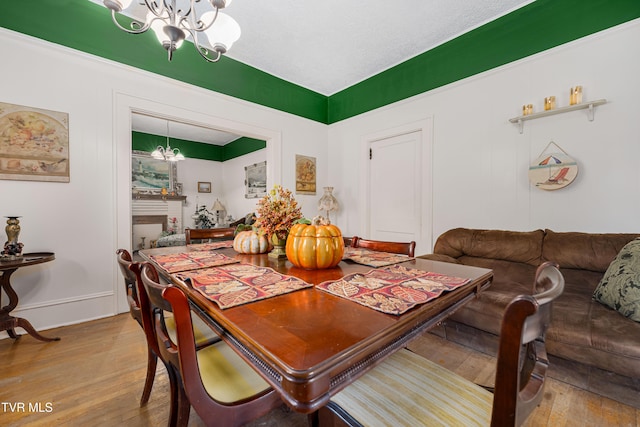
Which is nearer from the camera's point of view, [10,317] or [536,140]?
[10,317]

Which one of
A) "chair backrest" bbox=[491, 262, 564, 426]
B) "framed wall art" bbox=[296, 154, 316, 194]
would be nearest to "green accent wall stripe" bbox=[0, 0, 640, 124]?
"framed wall art" bbox=[296, 154, 316, 194]

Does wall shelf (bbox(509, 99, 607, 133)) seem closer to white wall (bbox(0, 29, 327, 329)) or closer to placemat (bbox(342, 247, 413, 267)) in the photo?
placemat (bbox(342, 247, 413, 267))

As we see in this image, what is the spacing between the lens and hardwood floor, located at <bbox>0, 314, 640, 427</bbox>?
1.27m

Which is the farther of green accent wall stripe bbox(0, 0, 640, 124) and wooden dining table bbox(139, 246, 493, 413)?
green accent wall stripe bbox(0, 0, 640, 124)

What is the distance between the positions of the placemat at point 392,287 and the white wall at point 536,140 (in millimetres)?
2049

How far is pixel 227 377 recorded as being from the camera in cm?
90

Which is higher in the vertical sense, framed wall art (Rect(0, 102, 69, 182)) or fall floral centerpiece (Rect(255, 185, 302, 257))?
framed wall art (Rect(0, 102, 69, 182))

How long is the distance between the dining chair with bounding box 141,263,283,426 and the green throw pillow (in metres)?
1.89

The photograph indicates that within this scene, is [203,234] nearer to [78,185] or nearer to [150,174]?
[78,185]

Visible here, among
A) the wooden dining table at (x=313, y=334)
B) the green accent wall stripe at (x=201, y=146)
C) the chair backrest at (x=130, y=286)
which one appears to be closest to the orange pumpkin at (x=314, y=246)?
the wooden dining table at (x=313, y=334)

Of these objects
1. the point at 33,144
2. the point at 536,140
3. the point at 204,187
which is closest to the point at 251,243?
the point at 33,144

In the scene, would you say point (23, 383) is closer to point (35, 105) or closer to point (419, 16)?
point (35, 105)

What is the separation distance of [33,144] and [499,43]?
14.5 feet

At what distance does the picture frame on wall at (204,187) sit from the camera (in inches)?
272
